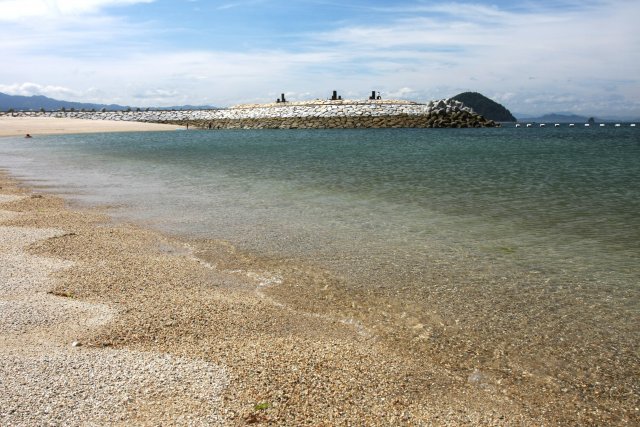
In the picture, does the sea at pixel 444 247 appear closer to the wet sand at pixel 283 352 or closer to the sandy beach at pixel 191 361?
the wet sand at pixel 283 352

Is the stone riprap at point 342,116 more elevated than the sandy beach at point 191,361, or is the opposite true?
the stone riprap at point 342,116

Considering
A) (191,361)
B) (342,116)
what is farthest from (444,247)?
(342,116)

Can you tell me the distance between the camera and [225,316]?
6984 millimetres

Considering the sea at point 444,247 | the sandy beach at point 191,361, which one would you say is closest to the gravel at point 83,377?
the sandy beach at point 191,361

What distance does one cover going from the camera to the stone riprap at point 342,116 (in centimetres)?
7831

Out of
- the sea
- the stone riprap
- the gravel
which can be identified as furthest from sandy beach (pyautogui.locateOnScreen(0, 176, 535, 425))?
the stone riprap

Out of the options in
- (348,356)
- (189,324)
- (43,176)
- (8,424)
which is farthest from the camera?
(43,176)

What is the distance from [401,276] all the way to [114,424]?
19.1 feet

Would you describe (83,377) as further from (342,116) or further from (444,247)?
(342,116)

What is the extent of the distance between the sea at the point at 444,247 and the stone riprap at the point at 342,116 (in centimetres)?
5404

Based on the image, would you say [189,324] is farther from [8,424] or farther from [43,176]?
[43,176]

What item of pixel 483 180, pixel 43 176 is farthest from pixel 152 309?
pixel 43 176

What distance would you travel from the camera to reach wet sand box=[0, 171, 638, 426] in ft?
15.7

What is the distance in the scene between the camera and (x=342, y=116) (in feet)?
266
